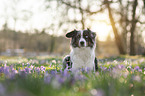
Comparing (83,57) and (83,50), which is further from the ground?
(83,50)

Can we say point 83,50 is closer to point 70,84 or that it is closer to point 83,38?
point 83,38

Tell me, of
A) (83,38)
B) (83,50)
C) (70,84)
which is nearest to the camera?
(70,84)

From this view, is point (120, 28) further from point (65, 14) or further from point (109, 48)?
point (109, 48)

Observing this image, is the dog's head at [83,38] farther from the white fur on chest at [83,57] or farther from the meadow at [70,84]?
the meadow at [70,84]

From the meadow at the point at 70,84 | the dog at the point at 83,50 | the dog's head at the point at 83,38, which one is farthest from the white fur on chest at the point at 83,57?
the meadow at the point at 70,84

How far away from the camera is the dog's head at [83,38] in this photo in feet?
15.9

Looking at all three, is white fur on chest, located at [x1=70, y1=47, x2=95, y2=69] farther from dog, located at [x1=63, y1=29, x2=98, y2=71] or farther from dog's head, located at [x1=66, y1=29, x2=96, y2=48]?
dog's head, located at [x1=66, y1=29, x2=96, y2=48]

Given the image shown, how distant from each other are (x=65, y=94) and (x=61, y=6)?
17.0m

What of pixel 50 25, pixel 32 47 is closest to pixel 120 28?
pixel 50 25

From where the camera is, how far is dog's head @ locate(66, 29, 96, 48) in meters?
4.86

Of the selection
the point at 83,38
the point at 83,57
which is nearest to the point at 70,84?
the point at 83,38

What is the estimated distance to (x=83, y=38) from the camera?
4965 mm

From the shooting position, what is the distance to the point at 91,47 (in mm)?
5180

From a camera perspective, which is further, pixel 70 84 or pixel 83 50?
pixel 83 50
